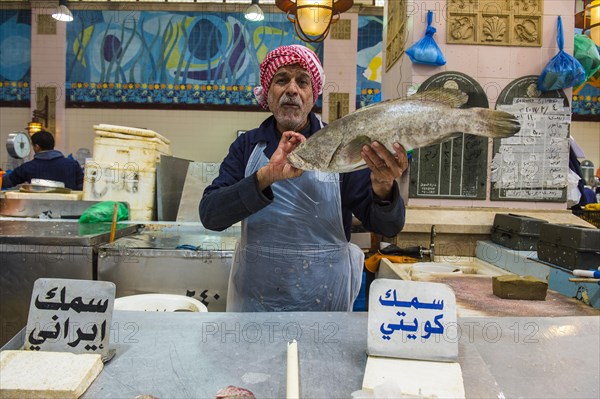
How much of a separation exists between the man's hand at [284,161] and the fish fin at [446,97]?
42cm

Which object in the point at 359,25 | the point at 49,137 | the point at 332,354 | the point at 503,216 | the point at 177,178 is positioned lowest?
the point at 332,354

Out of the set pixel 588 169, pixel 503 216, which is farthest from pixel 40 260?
pixel 588 169

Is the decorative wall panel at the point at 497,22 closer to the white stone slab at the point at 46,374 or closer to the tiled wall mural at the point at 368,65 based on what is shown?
the white stone slab at the point at 46,374

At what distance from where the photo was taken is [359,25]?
924 centimetres

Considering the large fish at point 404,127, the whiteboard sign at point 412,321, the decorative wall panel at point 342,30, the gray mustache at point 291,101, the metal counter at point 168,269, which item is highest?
the decorative wall panel at point 342,30

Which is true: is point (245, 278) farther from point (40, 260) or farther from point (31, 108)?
point (31, 108)

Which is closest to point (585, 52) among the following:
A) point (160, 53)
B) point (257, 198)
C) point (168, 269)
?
point (257, 198)

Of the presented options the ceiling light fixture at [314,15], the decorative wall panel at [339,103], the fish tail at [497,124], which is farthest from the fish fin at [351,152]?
the decorative wall panel at [339,103]

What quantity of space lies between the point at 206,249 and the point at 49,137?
3.41 meters

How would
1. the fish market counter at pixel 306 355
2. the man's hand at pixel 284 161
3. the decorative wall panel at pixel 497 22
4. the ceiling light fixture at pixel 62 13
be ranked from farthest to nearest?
the ceiling light fixture at pixel 62 13, the decorative wall panel at pixel 497 22, the man's hand at pixel 284 161, the fish market counter at pixel 306 355

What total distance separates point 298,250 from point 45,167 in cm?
418

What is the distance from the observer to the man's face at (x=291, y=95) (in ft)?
5.95

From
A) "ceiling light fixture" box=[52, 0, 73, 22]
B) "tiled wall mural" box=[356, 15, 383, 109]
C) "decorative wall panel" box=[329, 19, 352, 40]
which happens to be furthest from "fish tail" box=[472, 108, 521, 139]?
"decorative wall panel" box=[329, 19, 352, 40]

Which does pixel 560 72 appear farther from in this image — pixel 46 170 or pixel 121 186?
pixel 46 170
